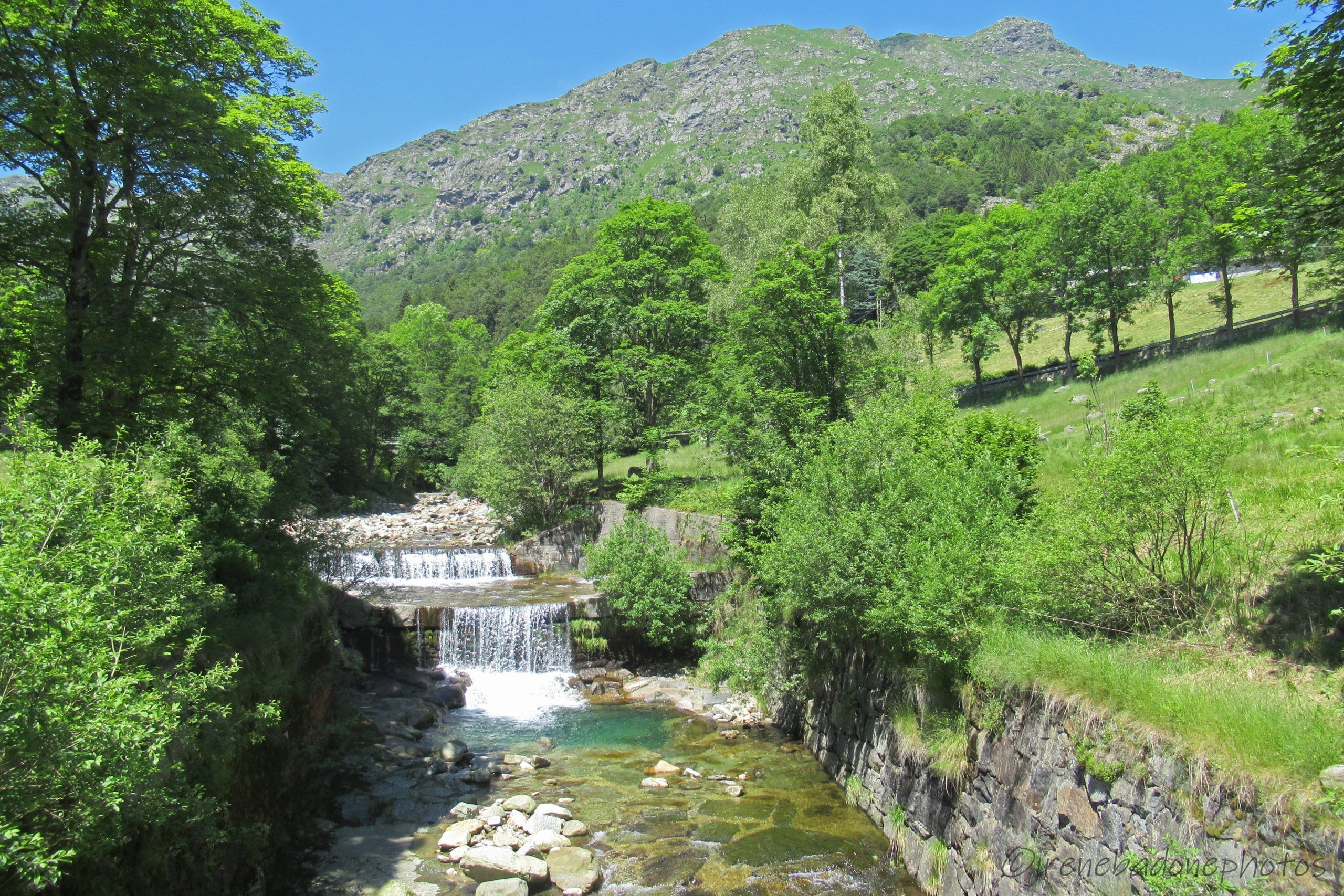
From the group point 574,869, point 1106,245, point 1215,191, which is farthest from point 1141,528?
point 1215,191

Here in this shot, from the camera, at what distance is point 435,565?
27.0 m

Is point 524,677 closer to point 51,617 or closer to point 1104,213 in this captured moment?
point 51,617

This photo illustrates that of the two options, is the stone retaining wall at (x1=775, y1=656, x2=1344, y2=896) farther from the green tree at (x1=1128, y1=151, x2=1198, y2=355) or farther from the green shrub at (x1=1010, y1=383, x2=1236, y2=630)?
the green tree at (x1=1128, y1=151, x2=1198, y2=355)

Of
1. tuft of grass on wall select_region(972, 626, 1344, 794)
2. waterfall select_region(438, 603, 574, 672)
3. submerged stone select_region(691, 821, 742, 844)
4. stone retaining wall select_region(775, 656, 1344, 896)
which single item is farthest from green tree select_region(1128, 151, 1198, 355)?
submerged stone select_region(691, 821, 742, 844)

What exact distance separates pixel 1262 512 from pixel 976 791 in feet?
18.3

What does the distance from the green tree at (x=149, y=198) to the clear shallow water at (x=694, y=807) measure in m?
8.37

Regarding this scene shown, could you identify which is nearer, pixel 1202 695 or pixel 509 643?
pixel 1202 695

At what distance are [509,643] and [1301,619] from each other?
1735 cm

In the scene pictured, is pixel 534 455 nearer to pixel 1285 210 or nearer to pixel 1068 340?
pixel 1068 340

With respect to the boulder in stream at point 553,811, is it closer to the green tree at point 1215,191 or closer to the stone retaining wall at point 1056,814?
the stone retaining wall at point 1056,814

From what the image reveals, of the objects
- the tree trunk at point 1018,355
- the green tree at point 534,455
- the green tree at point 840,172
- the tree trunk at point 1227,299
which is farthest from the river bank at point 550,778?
the tree trunk at point 1227,299

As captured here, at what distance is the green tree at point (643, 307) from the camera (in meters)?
30.0

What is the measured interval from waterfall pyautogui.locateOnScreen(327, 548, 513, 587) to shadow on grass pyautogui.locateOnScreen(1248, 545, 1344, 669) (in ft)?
75.4

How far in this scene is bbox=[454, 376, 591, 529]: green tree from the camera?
29922 millimetres
